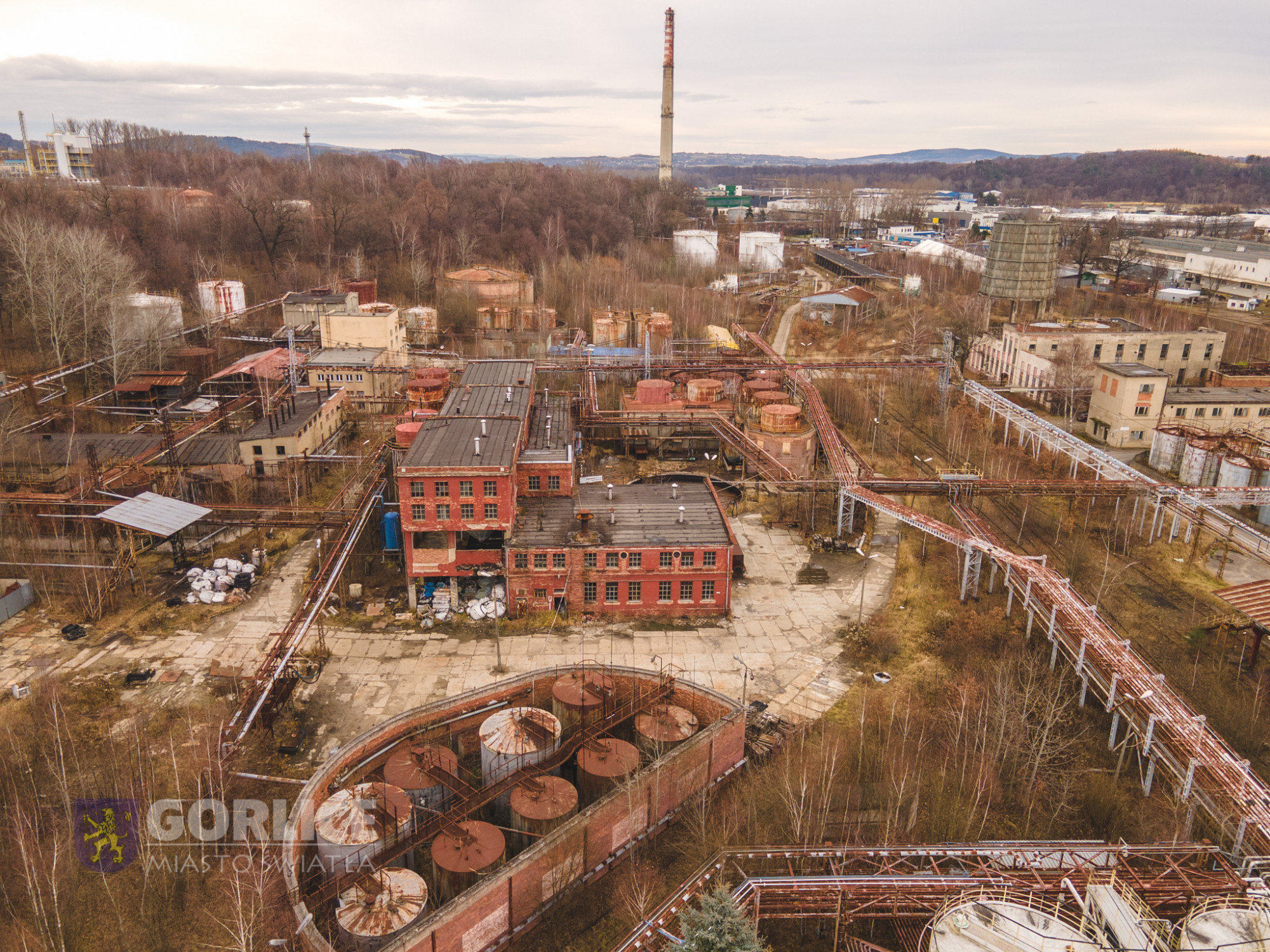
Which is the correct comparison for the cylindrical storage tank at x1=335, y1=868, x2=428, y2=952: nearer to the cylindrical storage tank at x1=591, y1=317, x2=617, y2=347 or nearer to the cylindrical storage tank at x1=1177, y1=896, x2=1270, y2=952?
the cylindrical storage tank at x1=1177, y1=896, x2=1270, y2=952

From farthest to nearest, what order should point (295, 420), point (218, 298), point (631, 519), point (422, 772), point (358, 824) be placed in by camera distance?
point (218, 298) → point (295, 420) → point (631, 519) → point (422, 772) → point (358, 824)

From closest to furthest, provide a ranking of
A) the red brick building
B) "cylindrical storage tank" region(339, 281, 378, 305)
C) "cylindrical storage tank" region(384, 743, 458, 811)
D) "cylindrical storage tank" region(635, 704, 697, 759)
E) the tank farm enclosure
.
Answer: the tank farm enclosure, "cylindrical storage tank" region(384, 743, 458, 811), "cylindrical storage tank" region(635, 704, 697, 759), the red brick building, "cylindrical storage tank" region(339, 281, 378, 305)

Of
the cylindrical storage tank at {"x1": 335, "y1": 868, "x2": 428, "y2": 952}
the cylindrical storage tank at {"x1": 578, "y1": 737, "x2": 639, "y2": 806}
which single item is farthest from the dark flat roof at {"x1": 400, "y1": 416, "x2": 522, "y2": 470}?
the cylindrical storage tank at {"x1": 335, "y1": 868, "x2": 428, "y2": 952}

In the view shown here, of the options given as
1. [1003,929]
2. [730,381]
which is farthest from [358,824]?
[730,381]

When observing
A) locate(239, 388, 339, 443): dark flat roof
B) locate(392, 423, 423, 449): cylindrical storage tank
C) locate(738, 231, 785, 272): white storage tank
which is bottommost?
locate(239, 388, 339, 443): dark flat roof

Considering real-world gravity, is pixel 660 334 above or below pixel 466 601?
above

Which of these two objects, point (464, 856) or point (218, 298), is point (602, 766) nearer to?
point (464, 856)

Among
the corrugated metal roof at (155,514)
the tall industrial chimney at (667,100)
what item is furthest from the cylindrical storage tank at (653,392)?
the tall industrial chimney at (667,100)
